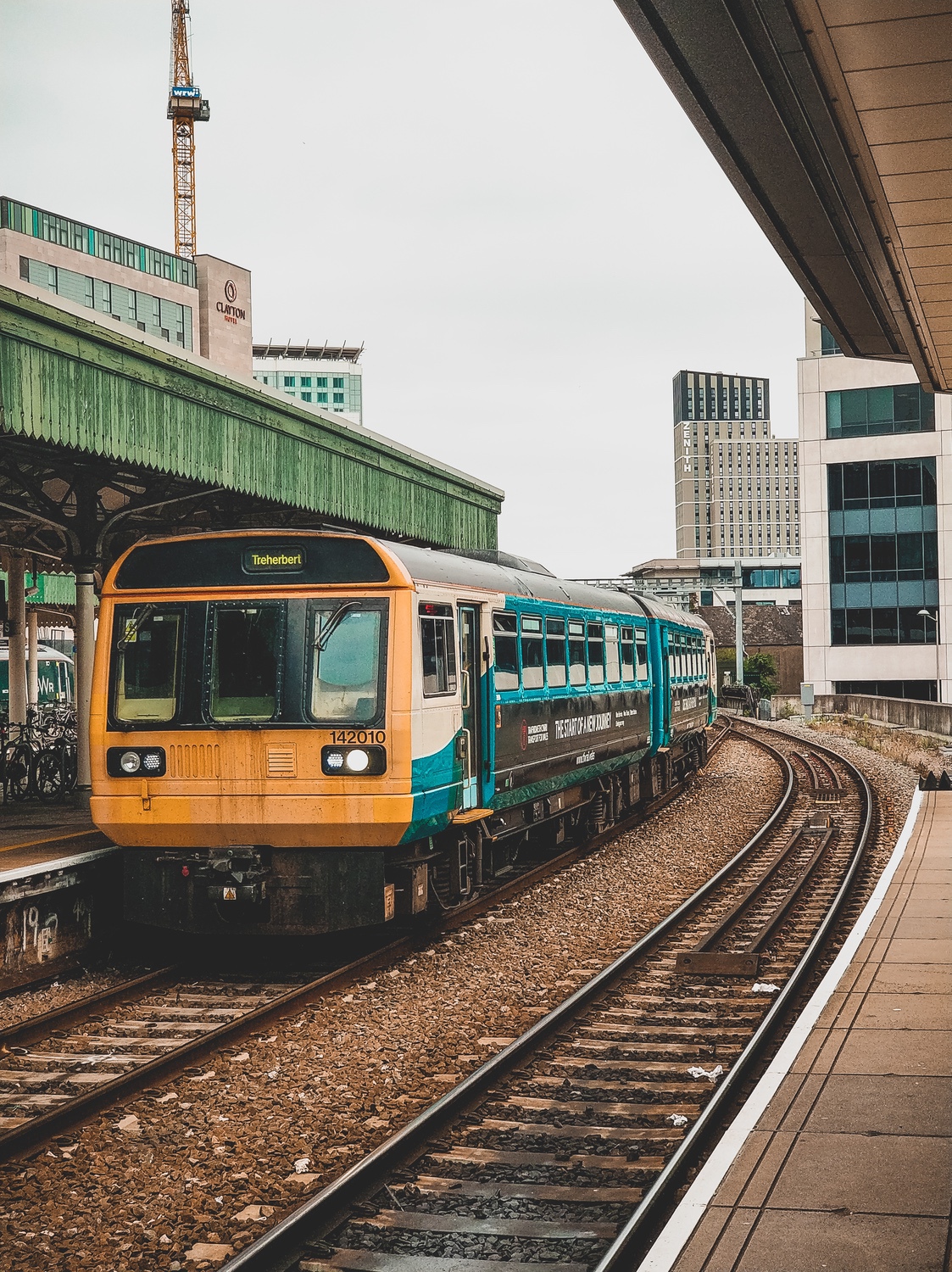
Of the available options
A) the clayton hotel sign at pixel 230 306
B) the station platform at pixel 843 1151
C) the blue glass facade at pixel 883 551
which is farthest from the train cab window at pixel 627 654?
the clayton hotel sign at pixel 230 306

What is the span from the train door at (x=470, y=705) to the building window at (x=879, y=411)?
4753 centimetres

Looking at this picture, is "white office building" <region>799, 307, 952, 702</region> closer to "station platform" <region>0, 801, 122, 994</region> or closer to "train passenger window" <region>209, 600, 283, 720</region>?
"station platform" <region>0, 801, 122, 994</region>

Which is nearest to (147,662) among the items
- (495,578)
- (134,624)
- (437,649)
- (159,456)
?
(134,624)

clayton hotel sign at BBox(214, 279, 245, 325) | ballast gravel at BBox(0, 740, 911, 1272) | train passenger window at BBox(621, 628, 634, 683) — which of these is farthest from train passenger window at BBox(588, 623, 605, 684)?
clayton hotel sign at BBox(214, 279, 245, 325)

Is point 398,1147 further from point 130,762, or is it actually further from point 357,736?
point 130,762

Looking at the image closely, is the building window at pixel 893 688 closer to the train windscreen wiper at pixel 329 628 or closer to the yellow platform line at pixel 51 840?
the yellow platform line at pixel 51 840

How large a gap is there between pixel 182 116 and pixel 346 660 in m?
112

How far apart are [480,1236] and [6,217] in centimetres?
5903

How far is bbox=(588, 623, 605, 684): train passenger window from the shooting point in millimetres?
15430

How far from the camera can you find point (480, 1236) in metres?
5.23

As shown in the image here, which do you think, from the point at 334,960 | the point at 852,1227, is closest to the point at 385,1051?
the point at 334,960

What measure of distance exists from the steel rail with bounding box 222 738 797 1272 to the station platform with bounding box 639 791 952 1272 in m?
1.43

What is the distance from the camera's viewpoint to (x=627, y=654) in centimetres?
1775

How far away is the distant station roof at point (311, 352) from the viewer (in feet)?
462
